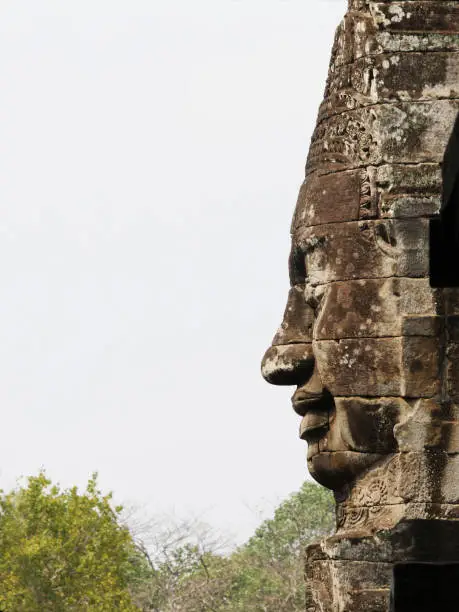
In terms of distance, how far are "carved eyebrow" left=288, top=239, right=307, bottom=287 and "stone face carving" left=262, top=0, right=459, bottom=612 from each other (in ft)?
0.04

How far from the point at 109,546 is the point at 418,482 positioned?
20114mm

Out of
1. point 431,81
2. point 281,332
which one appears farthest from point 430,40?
point 281,332

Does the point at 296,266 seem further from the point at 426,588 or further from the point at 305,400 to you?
the point at 426,588

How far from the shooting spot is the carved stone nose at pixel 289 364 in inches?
500

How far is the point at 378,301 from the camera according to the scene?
40.5 ft

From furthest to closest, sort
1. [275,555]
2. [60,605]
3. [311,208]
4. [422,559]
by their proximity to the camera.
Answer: [275,555]
[60,605]
[311,208]
[422,559]

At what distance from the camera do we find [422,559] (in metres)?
11.8

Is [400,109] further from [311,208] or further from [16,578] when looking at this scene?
[16,578]

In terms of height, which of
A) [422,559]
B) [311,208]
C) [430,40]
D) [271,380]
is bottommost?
[422,559]

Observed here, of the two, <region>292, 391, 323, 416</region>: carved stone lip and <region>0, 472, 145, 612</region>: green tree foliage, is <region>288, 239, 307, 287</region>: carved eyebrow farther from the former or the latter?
<region>0, 472, 145, 612</region>: green tree foliage

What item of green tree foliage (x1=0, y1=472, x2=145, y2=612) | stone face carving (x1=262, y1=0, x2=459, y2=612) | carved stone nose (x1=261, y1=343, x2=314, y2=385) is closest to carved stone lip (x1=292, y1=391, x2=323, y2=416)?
stone face carving (x1=262, y1=0, x2=459, y2=612)

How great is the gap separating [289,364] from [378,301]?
83 centimetres

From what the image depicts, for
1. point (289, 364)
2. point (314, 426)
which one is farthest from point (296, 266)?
point (314, 426)

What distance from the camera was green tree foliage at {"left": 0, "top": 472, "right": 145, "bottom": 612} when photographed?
30.8 metres
